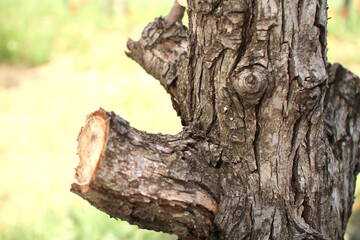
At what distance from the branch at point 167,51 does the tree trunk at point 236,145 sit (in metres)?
0.08

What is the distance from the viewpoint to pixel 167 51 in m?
1.68

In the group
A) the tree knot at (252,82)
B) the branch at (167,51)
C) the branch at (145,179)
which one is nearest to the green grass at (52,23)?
the branch at (167,51)

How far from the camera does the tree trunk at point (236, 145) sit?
1.23 meters

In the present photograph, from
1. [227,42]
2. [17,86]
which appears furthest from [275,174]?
[17,86]

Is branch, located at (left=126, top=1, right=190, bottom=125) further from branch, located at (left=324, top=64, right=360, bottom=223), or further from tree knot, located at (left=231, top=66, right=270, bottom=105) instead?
branch, located at (left=324, top=64, right=360, bottom=223)

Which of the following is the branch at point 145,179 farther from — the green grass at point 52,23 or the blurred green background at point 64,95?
the green grass at point 52,23

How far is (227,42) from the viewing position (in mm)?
1279

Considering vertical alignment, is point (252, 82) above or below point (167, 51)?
below

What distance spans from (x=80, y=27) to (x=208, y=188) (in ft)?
19.2

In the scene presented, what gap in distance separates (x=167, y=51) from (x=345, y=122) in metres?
0.82

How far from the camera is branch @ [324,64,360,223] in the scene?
5.41ft

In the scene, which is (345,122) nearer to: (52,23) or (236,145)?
(236,145)

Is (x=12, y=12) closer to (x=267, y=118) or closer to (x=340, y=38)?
(x=340, y=38)

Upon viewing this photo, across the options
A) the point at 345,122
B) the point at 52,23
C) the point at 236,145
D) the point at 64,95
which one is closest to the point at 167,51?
the point at 236,145
